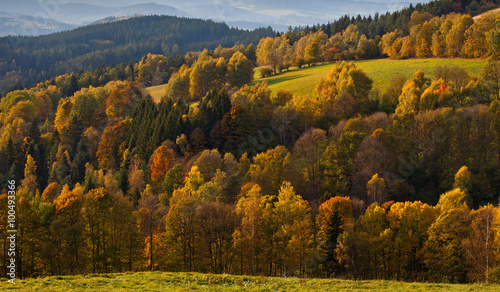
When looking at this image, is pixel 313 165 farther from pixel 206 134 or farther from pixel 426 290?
pixel 426 290

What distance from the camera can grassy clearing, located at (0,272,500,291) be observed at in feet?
81.6

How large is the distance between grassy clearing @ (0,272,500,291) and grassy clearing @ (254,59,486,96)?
80578 millimetres

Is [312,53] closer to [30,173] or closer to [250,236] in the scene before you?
[30,173]

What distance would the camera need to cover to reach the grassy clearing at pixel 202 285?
24859mm

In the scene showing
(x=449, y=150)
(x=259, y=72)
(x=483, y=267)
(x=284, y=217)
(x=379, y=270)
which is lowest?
(x=379, y=270)

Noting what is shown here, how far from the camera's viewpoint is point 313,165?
2825 inches

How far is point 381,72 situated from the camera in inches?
4439

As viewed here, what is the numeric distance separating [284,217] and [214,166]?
25924 mm

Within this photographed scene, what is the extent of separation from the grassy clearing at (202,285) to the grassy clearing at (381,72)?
8058 centimetres

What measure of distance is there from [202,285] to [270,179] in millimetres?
41330

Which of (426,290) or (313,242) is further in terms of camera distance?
(313,242)

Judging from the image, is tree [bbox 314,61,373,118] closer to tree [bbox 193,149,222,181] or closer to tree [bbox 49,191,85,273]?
tree [bbox 193,149,222,181]

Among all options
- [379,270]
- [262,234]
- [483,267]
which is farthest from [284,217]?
[483,267]

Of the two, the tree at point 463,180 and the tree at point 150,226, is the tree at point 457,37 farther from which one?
the tree at point 150,226
